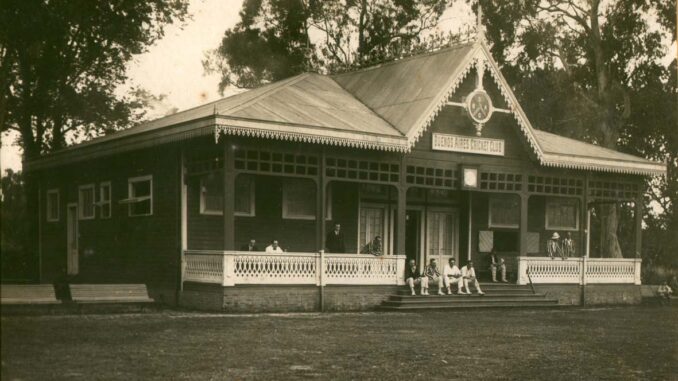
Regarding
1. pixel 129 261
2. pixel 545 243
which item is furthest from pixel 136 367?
pixel 545 243

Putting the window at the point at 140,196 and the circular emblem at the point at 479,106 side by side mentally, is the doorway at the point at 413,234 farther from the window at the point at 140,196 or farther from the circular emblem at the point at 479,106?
the window at the point at 140,196

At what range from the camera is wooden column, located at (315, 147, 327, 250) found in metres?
22.2

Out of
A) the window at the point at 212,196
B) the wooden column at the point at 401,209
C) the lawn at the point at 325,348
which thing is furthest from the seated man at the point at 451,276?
the window at the point at 212,196

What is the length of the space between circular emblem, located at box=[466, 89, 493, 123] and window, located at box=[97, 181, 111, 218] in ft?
35.3

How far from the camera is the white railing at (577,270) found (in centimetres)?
2652

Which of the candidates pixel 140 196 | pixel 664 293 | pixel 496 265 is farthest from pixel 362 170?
pixel 664 293

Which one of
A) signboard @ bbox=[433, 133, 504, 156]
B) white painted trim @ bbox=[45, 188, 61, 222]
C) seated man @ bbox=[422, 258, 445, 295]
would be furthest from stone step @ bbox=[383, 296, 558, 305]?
white painted trim @ bbox=[45, 188, 61, 222]

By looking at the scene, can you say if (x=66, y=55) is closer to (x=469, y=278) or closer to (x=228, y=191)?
(x=228, y=191)

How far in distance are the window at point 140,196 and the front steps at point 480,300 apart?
6989 mm

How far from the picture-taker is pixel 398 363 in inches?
524

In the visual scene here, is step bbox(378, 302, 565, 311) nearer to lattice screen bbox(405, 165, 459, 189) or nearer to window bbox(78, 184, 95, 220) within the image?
lattice screen bbox(405, 165, 459, 189)

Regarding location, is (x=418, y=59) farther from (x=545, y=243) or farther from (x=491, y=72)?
(x=545, y=243)

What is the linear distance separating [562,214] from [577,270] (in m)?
3.56

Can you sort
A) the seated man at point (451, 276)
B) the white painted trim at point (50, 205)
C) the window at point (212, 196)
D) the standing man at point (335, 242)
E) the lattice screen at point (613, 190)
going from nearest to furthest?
the window at point (212, 196), the standing man at point (335, 242), the seated man at point (451, 276), the lattice screen at point (613, 190), the white painted trim at point (50, 205)
